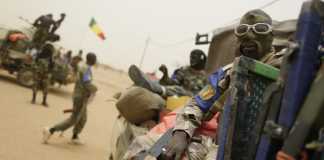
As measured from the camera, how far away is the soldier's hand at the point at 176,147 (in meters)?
3.06

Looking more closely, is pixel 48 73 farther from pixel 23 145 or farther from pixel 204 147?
pixel 204 147

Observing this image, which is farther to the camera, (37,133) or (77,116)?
(77,116)

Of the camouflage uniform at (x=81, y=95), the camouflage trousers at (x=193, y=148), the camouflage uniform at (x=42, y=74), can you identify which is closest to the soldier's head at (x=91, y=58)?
the camouflage uniform at (x=81, y=95)

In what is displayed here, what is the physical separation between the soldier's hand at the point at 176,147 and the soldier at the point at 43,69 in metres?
9.97

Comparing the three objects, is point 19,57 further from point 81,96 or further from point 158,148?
point 158,148

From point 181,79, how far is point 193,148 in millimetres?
3389

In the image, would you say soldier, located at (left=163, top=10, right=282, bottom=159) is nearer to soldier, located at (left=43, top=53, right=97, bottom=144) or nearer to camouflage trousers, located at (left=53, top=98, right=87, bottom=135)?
soldier, located at (left=43, top=53, right=97, bottom=144)

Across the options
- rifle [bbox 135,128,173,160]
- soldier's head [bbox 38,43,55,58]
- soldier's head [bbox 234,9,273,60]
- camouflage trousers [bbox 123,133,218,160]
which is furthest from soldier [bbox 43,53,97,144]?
soldier's head [bbox 38,43,55,58]

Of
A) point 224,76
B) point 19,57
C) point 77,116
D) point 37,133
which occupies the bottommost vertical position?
point 37,133

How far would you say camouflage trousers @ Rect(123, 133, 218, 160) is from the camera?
295 centimetres

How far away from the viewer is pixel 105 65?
76062 mm

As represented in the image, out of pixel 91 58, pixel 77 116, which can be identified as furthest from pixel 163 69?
pixel 77 116

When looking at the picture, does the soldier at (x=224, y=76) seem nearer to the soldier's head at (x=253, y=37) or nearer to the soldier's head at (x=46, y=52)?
the soldier's head at (x=253, y=37)

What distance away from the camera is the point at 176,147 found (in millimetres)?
3068
